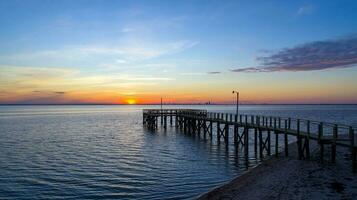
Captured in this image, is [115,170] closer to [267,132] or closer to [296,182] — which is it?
[296,182]

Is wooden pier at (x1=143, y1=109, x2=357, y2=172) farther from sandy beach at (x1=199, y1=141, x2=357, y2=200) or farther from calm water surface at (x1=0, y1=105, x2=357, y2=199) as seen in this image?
calm water surface at (x1=0, y1=105, x2=357, y2=199)

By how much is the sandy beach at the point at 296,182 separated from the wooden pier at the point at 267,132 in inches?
44.7

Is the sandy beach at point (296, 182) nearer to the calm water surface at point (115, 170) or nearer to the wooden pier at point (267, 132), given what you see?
the wooden pier at point (267, 132)

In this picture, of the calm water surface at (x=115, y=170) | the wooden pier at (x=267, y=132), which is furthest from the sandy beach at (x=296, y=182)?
the calm water surface at (x=115, y=170)

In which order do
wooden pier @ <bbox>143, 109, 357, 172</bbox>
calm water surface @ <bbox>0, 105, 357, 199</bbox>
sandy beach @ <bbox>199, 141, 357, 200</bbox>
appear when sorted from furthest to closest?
wooden pier @ <bbox>143, 109, 357, 172</bbox> < calm water surface @ <bbox>0, 105, 357, 199</bbox> < sandy beach @ <bbox>199, 141, 357, 200</bbox>

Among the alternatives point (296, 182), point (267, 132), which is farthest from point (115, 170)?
point (267, 132)

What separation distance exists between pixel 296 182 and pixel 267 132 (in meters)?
19.4

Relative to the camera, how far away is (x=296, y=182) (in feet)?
59.0

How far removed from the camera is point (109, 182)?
2189cm

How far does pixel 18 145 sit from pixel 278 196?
33.3m

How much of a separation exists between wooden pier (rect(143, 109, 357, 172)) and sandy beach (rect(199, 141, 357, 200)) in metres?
1.13

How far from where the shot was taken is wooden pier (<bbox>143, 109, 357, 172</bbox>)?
2189 cm

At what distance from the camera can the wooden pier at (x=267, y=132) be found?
71.8ft

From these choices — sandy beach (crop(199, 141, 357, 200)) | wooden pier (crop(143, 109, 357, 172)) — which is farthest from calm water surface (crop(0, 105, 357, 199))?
wooden pier (crop(143, 109, 357, 172))
